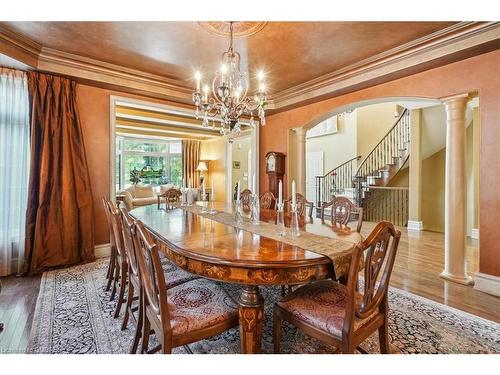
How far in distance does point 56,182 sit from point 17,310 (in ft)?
5.10

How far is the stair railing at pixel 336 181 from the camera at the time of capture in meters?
7.94

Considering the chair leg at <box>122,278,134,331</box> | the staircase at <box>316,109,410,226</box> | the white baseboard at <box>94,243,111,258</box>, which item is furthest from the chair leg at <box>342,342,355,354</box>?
the staircase at <box>316,109,410,226</box>

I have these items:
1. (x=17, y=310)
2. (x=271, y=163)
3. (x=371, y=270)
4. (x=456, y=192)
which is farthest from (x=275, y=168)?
(x=17, y=310)

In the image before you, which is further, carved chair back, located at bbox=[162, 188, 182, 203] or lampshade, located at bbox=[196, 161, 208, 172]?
lampshade, located at bbox=[196, 161, 208, 172]

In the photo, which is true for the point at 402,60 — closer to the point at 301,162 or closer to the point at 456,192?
the point at 456,192

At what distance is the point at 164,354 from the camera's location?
124 centimetres

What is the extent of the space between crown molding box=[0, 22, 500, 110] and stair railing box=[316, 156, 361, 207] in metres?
4.29

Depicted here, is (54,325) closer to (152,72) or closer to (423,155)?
(152,72)

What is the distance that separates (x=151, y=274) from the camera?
1.27 metres

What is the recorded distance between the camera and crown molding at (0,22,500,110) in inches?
96.3

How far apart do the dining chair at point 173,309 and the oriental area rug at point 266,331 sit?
27cm

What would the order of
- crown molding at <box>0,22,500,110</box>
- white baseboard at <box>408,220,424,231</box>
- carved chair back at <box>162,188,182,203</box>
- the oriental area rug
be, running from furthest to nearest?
white baseboard at <box>408,220,424,231</box> → carved chair back at <box>162,188,182,203</box> → crown molding at <box>0,22,500,110</box> → the oriental area rug

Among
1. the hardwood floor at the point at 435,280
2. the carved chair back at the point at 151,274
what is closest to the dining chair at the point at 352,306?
the carved chair back at the point at 151,274

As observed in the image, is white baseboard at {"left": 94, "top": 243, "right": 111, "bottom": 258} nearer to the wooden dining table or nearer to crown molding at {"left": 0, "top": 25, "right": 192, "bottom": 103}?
crown molding at {"left": 0, "top": 25, "right": 192, "bottom": 103}
